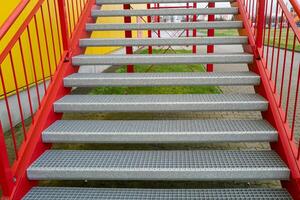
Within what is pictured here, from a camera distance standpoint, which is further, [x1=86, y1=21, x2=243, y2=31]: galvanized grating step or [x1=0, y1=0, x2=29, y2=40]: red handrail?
[x1=86, y1=21, x2=243, y2=31]: galvanized grating step

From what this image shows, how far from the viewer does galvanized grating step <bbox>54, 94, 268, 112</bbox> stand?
104 inches

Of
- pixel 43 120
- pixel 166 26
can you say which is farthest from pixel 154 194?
pixel 166 26

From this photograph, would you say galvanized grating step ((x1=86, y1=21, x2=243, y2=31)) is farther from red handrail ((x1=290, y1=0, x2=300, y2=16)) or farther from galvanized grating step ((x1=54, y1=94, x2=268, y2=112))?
red handrail ((x1=290, y1=0, x2=300, y2=16))

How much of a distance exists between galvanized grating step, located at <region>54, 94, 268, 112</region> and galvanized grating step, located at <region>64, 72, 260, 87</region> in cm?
16

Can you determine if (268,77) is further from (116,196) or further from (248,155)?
(116,196)

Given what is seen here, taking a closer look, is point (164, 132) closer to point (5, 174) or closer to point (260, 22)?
point (5, 174)

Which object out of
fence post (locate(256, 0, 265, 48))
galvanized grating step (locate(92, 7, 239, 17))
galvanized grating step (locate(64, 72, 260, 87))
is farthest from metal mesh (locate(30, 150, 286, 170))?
galvanized grating step (locate(92, 7, 239, 17))

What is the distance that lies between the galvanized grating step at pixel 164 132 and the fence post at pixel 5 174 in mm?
505

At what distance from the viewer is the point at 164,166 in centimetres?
220

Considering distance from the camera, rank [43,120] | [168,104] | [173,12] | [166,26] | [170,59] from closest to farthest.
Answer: [43,120] < [168,104] < [170,59] < [166,26] < [173,12]

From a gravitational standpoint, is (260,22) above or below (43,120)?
above

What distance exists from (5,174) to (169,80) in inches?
65.5

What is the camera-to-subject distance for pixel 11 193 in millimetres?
2002

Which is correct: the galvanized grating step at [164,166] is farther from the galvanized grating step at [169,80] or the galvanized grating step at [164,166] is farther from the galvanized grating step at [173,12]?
the galvanized grating step at [173,12]
